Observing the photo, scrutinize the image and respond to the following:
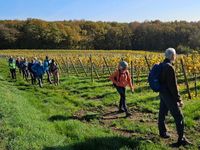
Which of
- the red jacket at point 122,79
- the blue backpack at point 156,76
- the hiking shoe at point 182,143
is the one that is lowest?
the hiking shoe at point 182,143

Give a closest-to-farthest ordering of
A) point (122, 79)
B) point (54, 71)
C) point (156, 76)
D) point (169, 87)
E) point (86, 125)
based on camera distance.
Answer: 1. point (169, 87)
2. point (156, 76)
3. point (86, 125)
4. point (122, 79)
5. point (54, 71)

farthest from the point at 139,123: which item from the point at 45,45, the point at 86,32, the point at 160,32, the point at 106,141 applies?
the point at 86,32

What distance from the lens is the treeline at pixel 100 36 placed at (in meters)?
103

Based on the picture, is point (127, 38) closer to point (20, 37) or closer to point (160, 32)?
point (160, 32)

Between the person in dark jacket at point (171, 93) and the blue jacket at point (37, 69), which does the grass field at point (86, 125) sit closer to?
the person in dark jacket at point (171, 93)

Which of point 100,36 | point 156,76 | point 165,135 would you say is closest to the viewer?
point 156,76

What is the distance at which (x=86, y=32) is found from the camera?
131 metres

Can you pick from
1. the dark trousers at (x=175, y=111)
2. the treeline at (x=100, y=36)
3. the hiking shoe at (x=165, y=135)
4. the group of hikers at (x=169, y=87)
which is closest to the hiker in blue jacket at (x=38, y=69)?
the hiking shoe at (x=165, y=135)

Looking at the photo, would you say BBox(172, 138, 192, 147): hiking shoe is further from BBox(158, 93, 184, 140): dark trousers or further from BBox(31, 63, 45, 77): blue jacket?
BBox(31, 63, 45, 77): blue jacket

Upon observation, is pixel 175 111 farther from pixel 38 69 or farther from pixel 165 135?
pixel 38 69

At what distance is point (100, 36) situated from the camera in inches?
4540

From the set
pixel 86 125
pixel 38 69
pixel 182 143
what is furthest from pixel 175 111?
pixel 38 69

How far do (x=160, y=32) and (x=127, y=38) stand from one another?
9919 millimetres

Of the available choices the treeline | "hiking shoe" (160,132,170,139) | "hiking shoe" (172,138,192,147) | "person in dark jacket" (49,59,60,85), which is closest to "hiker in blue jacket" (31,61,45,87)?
"person in dark jacket" (49,59,60,85)
